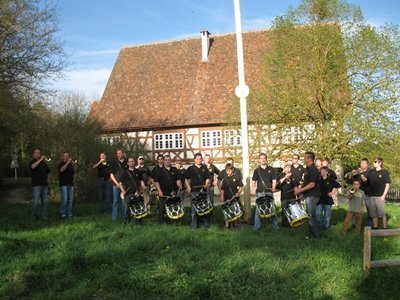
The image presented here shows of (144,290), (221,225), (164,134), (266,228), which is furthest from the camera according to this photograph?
(164,134)

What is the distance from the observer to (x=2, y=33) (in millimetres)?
15297

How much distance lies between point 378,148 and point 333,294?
1537 centimetres

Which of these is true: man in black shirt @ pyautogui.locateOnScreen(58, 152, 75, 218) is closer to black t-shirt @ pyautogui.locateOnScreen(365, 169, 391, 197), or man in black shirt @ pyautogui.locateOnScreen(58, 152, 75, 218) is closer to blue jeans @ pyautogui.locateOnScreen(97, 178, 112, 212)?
blue jeans @ pyautogui.locateOnScreen(97, 178, 112, 212)

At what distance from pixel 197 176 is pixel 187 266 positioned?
4.87m

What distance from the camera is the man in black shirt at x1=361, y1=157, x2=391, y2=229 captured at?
1188 centimetres

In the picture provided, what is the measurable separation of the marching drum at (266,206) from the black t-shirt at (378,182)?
8.72 ft

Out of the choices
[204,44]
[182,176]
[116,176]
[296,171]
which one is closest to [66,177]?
[116,176]

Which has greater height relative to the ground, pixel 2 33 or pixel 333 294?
pixel 2 33

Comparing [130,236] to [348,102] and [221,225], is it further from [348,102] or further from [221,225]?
[348,102]

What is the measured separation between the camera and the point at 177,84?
34594 millimetres

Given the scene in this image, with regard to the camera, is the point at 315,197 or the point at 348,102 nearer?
the point at 315,197

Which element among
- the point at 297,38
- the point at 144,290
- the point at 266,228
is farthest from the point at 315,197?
the point at 297,38

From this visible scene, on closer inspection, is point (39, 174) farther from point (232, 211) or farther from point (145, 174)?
point (232, 211)

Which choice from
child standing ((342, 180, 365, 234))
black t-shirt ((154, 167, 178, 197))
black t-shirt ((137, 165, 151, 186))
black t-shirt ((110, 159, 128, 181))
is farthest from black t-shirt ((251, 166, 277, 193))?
black t-shirt ((110, 159, 128, 181))
